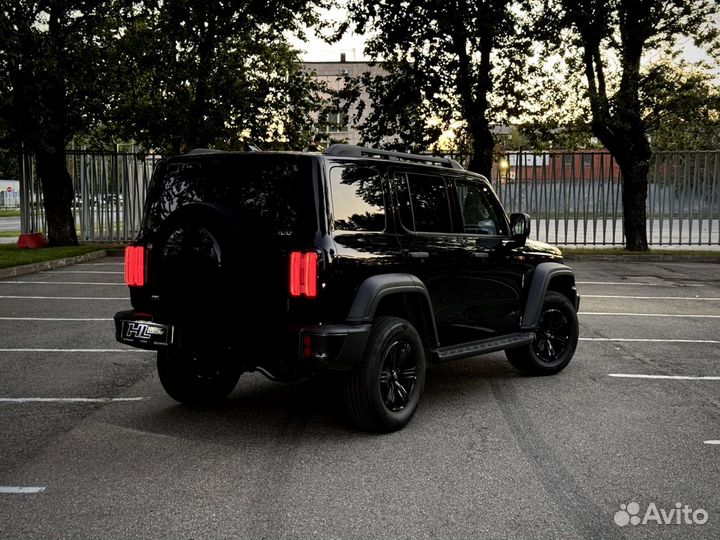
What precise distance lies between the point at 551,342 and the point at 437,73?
16.0 m

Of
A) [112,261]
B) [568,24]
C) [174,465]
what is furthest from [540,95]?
[174,465]

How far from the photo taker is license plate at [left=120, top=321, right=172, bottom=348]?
5504mm

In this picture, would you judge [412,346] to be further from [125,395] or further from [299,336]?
[125,395]

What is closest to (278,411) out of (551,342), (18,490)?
(18,490)

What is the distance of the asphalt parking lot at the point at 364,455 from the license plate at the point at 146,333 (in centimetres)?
63

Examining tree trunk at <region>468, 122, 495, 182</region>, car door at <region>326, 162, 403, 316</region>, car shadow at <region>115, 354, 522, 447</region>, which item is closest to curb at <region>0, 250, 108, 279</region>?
tree trunk at <region>468, 122, 495, 182</region>

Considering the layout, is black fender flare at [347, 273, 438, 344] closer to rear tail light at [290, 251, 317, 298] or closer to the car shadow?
rear tail light at [290, 251, 317, 298]

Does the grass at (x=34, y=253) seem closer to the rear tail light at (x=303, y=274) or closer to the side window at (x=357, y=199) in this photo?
the side window at (x=357, y=199)

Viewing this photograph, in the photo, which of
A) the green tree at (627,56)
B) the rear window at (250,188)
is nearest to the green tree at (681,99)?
the green tree at (627,56)

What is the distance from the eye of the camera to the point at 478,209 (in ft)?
23.5

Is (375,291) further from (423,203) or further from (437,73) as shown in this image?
(437,73)

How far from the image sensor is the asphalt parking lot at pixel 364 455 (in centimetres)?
403

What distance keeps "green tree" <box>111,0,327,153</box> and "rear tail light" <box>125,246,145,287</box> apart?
16.9 meters

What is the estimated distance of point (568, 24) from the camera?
22766 mm
